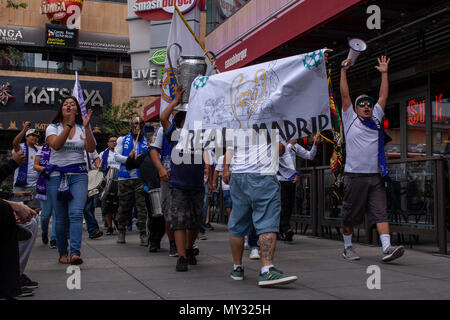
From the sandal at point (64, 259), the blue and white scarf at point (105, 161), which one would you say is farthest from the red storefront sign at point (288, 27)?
the sandal at point (64, 259)

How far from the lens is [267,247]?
15.5 ft

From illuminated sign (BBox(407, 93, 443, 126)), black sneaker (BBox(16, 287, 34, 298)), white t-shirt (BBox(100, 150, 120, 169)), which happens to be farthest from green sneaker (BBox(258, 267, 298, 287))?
illuminated sign (BBox(407, 93, 443, 126))

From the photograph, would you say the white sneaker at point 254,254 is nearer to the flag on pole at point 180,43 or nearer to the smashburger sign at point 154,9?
the flag on pole at point 180,43

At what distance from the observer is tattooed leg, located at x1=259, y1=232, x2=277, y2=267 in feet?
15.5

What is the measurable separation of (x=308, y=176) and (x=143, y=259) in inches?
171

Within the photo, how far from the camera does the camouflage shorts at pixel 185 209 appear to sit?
5.86 m

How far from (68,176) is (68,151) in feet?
1.01

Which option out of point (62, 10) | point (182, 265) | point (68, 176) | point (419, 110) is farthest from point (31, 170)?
point (62, 10)

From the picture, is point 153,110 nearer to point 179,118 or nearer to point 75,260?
point 179,118

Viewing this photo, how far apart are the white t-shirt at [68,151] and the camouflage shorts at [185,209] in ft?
4.01

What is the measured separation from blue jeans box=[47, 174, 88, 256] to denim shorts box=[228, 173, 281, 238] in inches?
77.0

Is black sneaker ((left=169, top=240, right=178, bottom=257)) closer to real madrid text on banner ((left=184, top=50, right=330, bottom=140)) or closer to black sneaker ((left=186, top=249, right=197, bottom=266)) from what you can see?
black sneaker ((left=186, top=249, right=197, bottom=266))

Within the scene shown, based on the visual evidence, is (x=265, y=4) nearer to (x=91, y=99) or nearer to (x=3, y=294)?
(x=3, y=294)
